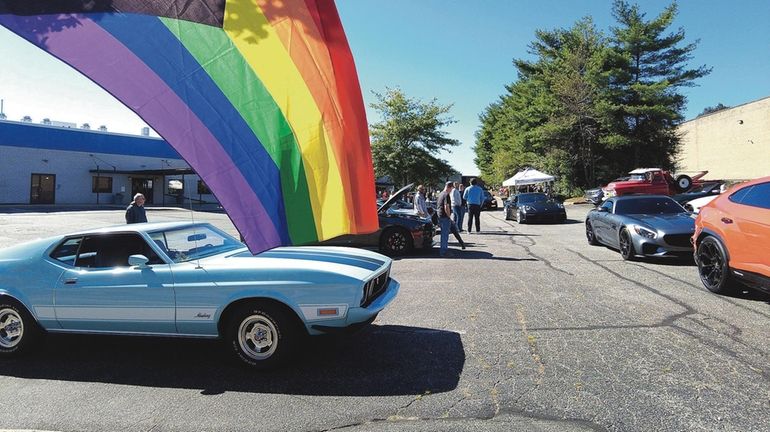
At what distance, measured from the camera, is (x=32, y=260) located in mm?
4441

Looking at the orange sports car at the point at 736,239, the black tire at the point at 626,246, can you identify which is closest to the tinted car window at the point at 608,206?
the black tire at the point at 626,246

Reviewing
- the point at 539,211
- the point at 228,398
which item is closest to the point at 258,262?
the point at 228,398

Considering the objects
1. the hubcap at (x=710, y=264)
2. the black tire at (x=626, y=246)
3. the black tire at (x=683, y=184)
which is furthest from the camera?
the black tire at (x=683, y=184)

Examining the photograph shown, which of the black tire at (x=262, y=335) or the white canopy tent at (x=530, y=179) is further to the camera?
the white canopy tent at (x=530, y=179)

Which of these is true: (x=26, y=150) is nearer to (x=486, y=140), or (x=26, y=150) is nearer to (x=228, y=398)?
(x=228, y=398)

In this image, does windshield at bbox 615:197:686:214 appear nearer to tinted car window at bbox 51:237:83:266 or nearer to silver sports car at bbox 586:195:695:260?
silver sports car at bbox 586:195:695:260

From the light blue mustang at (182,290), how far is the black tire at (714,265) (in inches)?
169

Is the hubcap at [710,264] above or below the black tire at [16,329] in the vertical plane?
above

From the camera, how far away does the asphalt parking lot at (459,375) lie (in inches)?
121

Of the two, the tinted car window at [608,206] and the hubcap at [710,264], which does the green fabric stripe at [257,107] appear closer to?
the hubcap at [710,264]

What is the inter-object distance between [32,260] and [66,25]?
8.70ft

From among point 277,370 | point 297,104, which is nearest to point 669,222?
point 277,370

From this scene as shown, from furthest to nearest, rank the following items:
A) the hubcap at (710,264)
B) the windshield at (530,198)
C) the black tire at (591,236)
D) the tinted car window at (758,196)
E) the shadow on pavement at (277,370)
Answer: the windshield at (530,198), the black tire at (591,236), the hubcap at (710,264), the tinted car window at (758,196), the shadow on pavement at (277,370)

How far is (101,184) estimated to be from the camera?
42344 mm
